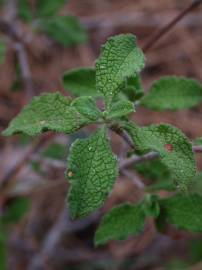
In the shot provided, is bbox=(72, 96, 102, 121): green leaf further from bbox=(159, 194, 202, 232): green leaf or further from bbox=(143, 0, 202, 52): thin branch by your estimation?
bbox=(143, 0, 202, 52): thin branch

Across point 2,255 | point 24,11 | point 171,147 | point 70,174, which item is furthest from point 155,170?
point 24,11

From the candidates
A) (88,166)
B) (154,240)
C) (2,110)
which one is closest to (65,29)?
(2,110)

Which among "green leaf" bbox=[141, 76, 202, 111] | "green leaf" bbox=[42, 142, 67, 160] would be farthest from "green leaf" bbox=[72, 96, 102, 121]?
"green leaf" bbox=[42, 142, 67, 160]

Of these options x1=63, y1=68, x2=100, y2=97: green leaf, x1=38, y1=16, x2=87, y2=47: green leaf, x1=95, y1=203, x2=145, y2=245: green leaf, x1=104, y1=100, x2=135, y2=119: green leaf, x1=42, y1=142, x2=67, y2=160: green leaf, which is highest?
x1=38, y1=16, x2=87, y2=47: green leaf

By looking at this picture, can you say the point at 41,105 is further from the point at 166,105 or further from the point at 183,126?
the point at 183,126

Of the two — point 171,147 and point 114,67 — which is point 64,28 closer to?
point 114,67

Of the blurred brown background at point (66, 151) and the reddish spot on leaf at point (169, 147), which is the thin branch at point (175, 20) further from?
the reddish spot on leaf at point (169, 147)

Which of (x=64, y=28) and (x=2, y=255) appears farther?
(x=64, y=28)
